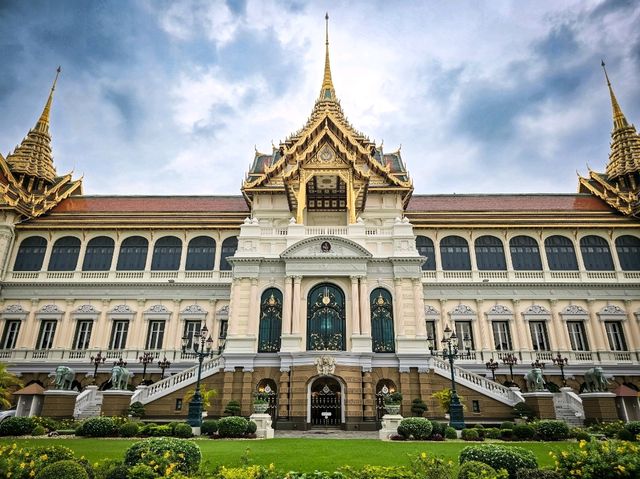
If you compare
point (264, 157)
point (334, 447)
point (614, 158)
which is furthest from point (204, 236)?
point (614, 158)

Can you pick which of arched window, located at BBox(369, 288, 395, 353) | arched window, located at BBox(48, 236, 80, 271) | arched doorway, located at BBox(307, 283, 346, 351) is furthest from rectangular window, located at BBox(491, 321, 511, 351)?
arched window, located at BBox(48, 236, 80, 271)

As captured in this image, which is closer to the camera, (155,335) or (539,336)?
(539,336)

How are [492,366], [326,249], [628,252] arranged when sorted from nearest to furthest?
[492,366] → [326,249] → [628,252]

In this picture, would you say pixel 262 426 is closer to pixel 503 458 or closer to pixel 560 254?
pixel 503 458

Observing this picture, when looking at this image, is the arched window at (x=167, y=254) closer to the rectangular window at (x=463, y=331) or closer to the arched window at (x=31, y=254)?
the arched window at (x=31, y=254)

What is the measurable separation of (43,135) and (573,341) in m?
48.8

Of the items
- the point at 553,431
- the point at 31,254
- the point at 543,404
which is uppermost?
the point at 31,254

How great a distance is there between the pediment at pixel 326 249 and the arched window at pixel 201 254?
960 centimetres

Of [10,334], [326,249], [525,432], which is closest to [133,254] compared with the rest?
[10,334]

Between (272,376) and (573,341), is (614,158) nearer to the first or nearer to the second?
(573,341)

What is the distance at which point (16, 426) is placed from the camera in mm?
16828

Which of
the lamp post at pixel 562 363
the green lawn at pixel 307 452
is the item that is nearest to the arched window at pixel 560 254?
the lamp post at pixel 562 363

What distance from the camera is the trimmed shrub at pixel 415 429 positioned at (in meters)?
16.6

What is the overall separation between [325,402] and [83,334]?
18504mm
